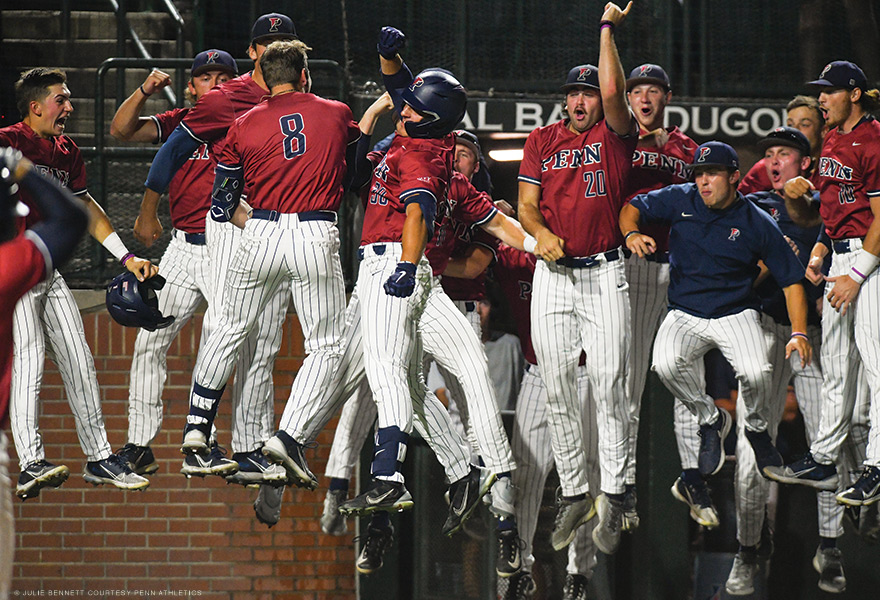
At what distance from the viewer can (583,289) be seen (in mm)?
6844

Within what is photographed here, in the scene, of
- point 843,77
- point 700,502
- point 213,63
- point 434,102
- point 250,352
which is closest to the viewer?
point 434,102

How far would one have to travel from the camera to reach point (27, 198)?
22.5ft

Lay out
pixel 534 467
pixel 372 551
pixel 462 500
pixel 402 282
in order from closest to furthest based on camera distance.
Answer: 1. pixel 402 282
2. pixel 462 500
3. pixel 372 551
4. pixel 534 467

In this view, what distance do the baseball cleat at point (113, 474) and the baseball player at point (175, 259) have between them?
0.21 meters

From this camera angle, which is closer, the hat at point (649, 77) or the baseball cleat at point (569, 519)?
the baseball cleat at point (569, 519)

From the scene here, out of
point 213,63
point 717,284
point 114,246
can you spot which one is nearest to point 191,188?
point 114,246

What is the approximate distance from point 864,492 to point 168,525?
4.63m

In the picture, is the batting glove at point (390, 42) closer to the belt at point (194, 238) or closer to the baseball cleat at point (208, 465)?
the belt at point (194, 238)

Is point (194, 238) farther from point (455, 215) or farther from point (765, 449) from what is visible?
point (765, 449)

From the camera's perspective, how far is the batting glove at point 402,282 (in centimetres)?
603

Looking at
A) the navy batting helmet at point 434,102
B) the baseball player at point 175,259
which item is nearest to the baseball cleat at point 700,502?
the navy batting helmet at point 434,102

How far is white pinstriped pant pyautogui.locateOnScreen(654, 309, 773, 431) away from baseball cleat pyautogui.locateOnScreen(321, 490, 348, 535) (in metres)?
2.12

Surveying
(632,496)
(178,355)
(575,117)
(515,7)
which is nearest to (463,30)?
(515,7)

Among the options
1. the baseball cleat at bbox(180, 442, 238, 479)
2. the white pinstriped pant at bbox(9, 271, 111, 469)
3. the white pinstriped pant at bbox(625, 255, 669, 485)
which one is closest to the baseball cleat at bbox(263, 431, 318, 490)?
the baseball cleat at bbox(180, 442, 238, 479)
